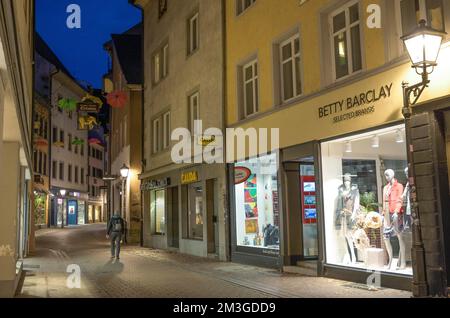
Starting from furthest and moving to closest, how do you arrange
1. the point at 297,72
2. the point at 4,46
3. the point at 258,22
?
1. the point at 258,22
2. the point at 297,72
3. the point at 4,46

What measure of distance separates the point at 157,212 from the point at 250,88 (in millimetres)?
10246

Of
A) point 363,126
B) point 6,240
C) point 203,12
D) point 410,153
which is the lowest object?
point 6,240

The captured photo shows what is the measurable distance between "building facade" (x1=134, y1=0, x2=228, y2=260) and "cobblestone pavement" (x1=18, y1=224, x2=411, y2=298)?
2228 mm

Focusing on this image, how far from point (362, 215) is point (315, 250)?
97.4 inches

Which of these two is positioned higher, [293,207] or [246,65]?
[246,65]

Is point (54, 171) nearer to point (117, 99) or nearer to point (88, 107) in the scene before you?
point (88, 107)

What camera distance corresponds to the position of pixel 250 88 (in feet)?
53.4

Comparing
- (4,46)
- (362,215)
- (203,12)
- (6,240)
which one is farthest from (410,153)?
(203,12)

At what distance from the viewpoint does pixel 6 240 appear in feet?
34.8

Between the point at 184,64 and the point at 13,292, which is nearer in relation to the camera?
the point at 13,292

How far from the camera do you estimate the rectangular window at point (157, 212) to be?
23531 millimetres

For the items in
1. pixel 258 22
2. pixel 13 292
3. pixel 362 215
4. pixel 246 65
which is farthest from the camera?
pixel 246 65

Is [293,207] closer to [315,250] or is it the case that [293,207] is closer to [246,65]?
[315,250]

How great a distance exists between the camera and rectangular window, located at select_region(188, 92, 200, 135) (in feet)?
64.3
